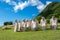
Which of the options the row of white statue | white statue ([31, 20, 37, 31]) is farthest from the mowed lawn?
white statue ([31, 20, 37, 31])

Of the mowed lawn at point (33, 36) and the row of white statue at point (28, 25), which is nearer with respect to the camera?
the mowed lawn at point (33, 36)

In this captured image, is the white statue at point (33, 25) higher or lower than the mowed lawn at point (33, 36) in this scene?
higher

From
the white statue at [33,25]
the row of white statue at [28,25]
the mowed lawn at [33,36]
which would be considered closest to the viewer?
the mowed lawn at [33,36]

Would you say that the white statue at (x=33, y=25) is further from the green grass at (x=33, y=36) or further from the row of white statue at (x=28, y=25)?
the green grass at (x=33, y=36)

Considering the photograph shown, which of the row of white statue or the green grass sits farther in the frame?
the row of white statue

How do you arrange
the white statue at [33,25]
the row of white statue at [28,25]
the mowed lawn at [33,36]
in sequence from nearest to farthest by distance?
the mowed lawn at [33,36]
the row of white statue at [28,25]
the white statue at [33,25]

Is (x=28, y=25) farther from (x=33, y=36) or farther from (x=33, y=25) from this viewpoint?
(x=33, y=36)

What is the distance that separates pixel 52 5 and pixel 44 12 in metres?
6.71

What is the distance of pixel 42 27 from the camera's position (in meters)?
37.5

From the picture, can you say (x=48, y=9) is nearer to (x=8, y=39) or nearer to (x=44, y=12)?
(x=44, y=12)

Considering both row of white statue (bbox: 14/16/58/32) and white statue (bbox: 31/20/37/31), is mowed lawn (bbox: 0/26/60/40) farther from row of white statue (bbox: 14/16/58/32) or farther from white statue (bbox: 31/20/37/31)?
white statue (bbox: 31/20/37/31)

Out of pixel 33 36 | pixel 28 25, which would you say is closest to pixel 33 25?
pixel 28 25

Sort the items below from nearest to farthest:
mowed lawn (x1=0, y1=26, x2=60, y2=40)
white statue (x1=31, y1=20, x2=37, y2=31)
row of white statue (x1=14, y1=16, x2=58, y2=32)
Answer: mowed lawn (x1=0, y1=26, x2=60, y2=40), row of white statue (x1=14, y1=16, x2=58, y2=32), white statue (x1=31, y1=20, x2=37, y2=31)

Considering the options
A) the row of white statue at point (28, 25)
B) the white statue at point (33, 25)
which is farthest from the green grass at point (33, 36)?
the white statue at point (33, 25)
